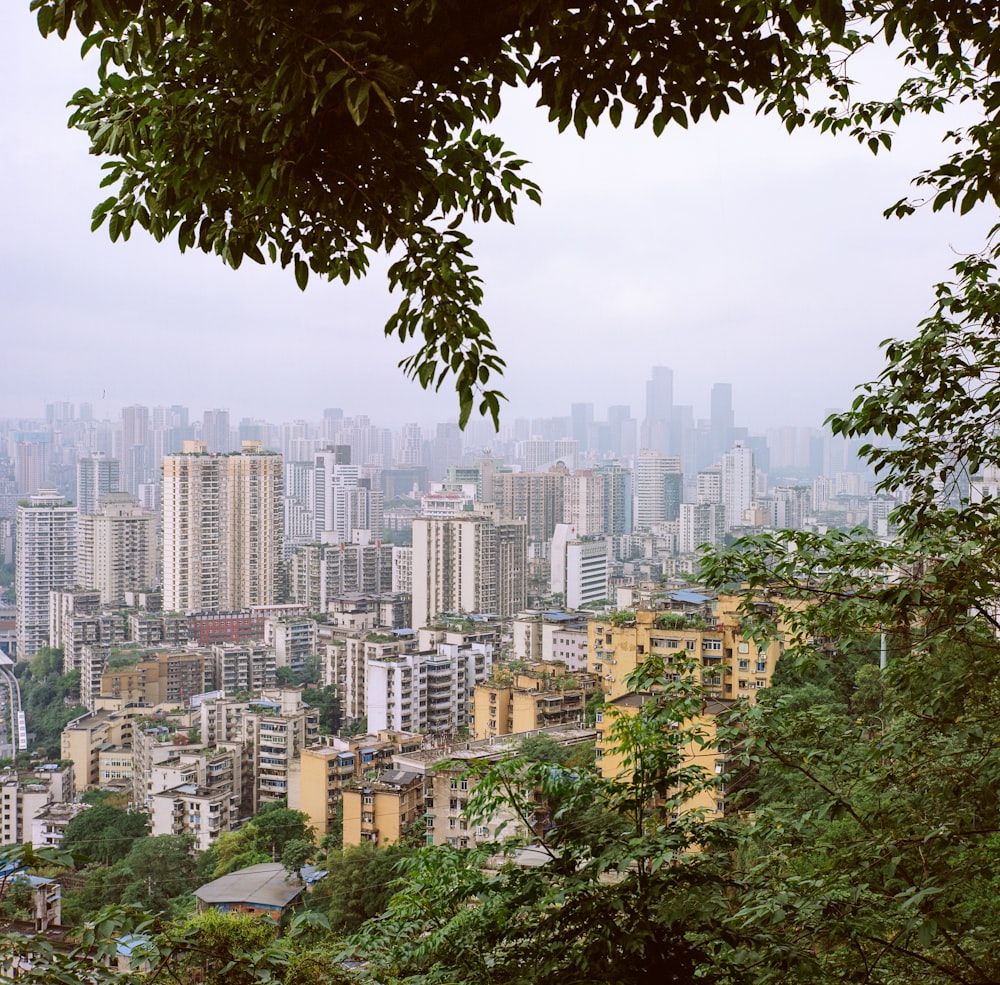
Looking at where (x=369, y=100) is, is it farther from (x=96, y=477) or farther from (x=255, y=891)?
(x=96, y=477)

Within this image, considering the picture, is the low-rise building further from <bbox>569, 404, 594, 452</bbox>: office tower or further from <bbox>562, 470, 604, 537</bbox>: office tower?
<bbox>569, 404, 594, 452</bbox>: office tower

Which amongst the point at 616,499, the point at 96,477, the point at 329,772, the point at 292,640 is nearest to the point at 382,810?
the point at 329,772

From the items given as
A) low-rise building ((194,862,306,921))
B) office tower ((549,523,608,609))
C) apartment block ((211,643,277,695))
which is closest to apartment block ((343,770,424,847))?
low-rise building ((194,862,306,921))

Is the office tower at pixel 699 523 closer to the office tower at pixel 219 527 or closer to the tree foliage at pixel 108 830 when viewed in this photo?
the office tower at pixel 219 527

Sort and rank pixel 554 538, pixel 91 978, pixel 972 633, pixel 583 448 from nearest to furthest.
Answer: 1. pixel 91 978
2. pixel 972 633
3. pixel 554 538
4. pixel 583 448

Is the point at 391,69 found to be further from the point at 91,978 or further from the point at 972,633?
the point at 972,633

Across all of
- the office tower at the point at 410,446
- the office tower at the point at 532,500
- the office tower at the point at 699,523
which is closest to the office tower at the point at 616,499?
the office tower at the point at 532,500

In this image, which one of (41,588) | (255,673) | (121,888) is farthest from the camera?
(41,588)

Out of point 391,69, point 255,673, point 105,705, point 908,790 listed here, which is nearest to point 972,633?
point 908,790
